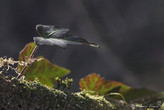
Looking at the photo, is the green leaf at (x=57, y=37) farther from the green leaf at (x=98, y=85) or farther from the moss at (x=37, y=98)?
the green leaf at (x=98, y=85)

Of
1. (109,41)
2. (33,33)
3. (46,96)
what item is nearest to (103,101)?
(46,96)

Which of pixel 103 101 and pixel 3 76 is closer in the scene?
pixel 3 76

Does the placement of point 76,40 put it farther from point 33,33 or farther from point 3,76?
point 33,33

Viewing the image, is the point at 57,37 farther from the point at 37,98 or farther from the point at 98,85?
the point at 98,85

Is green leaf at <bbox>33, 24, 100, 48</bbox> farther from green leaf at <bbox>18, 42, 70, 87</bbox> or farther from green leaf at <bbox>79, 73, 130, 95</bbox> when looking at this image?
green leaf at <bbox>79, 73, 130, 95</bbox>

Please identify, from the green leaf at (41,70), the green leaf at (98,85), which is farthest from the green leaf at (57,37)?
the green leaf at (98,85)
